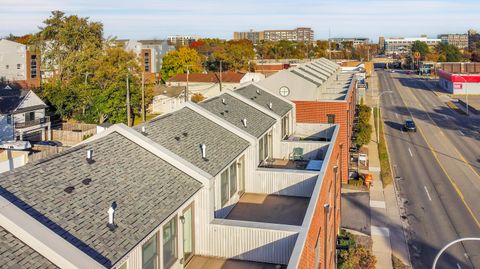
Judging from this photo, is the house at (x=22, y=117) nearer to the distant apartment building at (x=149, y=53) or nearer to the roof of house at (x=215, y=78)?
the roof of house at (x=215, y=78)

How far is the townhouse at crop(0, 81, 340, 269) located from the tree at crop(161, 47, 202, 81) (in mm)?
78613

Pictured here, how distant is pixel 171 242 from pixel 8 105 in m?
44.1

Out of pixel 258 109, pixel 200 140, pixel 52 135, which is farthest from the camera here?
pixel 52 135

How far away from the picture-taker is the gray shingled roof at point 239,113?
22.9m

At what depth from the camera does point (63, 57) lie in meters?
71.8

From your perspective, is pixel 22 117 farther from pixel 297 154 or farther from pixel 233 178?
pixel 233 178

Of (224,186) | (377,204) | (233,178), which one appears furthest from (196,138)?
(377,204)

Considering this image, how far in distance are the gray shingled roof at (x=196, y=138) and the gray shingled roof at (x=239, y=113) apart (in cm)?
187

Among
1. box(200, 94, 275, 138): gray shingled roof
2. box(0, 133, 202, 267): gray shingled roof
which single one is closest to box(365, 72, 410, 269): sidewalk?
box(200, 94, 275, 138): gray shingled roof

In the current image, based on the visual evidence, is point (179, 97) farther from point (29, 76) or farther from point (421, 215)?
point (421, 215)

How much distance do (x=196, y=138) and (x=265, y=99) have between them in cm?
1373

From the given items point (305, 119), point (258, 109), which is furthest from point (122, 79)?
point (258, 109)

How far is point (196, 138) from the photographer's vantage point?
18.6 m

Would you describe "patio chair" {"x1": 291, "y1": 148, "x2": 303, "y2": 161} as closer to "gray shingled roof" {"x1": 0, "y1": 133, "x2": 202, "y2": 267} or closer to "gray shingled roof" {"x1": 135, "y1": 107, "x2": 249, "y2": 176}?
"gray shingled roof" {"x1": 135, "y1": 107, "x2": 249, "y2": 176}
